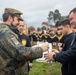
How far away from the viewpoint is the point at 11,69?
4000 millimetres

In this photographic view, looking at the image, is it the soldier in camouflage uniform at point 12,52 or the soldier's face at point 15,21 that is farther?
the soldier's face at point 15,21

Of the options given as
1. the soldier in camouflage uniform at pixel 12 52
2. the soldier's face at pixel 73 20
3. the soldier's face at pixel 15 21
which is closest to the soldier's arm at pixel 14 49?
the soldier in camouflage uniform at pixel 12 52

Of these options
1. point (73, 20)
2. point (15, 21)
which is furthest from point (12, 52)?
point (73, 20)

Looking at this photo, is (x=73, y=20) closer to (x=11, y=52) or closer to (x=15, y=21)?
(x=15, y=21)

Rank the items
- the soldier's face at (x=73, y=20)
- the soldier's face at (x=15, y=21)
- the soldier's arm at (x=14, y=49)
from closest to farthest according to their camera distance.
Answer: the soldier's arm at (x=14, y=49)
the soldier's face at (x=73, y=20)
the soldier's face at (x=15, y=21)

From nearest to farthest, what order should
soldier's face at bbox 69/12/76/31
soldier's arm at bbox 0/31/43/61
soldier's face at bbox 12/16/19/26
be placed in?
1. soldier's arm at bbox 0/31/43/61
2. soldier's face at bbox 69/12/76/31
3. soldier's face at bbox 12/16/19/26

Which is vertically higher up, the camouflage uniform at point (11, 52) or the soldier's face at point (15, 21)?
the soldier's face at point (15, 21)

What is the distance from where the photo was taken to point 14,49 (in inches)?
148

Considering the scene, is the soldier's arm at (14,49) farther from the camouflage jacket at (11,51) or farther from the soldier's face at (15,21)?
the soldier's face at (15,21)

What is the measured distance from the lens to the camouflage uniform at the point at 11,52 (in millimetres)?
3783

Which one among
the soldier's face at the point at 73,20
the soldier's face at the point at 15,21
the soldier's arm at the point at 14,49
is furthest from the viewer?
the soldier's face at the point at 15,21

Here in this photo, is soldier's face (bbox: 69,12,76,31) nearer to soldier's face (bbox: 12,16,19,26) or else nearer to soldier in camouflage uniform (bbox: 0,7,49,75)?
soldier in camouflage uniform (bbox: 0,7,49,75)

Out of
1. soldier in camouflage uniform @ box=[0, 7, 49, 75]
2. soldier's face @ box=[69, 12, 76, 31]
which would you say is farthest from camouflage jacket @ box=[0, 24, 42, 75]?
soldier's face @ box=[69, 12, 76, 31]

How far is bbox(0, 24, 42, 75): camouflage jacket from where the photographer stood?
149 inches
